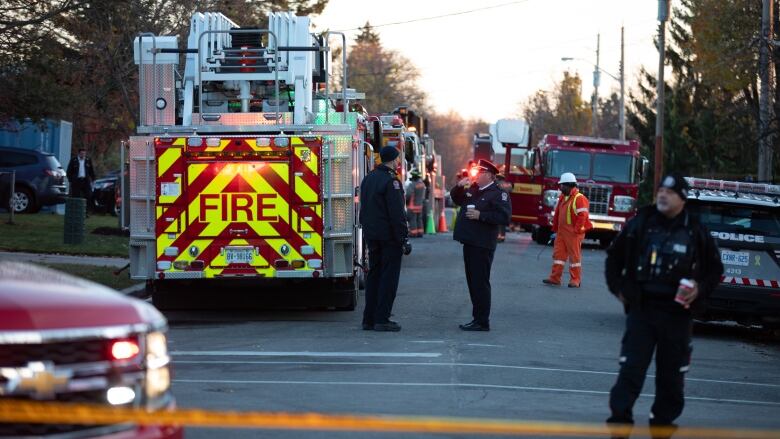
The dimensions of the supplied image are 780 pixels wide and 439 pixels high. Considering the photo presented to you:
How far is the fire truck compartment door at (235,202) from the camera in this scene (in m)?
15.0

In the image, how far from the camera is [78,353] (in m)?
5.51

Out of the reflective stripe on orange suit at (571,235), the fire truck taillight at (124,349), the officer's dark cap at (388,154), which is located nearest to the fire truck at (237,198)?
the officer's dark cap at (388,154)

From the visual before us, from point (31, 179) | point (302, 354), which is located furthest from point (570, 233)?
point (31, 179)

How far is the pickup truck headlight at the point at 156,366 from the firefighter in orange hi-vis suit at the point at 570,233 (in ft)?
51.5

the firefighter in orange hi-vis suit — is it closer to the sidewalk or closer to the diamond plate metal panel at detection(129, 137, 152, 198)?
the sidewalk

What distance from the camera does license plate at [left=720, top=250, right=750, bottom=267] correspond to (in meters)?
14.6

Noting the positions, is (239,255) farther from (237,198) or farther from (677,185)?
(677,185)

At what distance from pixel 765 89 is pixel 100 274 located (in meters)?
16.2

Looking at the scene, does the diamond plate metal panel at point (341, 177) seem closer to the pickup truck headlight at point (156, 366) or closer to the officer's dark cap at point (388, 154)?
the officer's dark cap at point (388, 154)

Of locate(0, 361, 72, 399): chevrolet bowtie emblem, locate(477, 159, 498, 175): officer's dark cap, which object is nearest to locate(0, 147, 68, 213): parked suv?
locate(477, 159, 498, 175): officer's dark cap

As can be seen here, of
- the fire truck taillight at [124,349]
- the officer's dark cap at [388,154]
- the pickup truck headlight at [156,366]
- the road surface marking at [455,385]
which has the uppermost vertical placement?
the officer's dark cap at [388,154]

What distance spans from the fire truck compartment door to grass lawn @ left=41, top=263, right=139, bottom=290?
355cm

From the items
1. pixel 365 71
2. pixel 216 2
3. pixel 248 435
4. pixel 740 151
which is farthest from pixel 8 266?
pixel 365 71

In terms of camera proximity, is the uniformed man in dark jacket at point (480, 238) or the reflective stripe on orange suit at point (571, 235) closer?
the uniformed man in dark jacket at point (480, 238)
